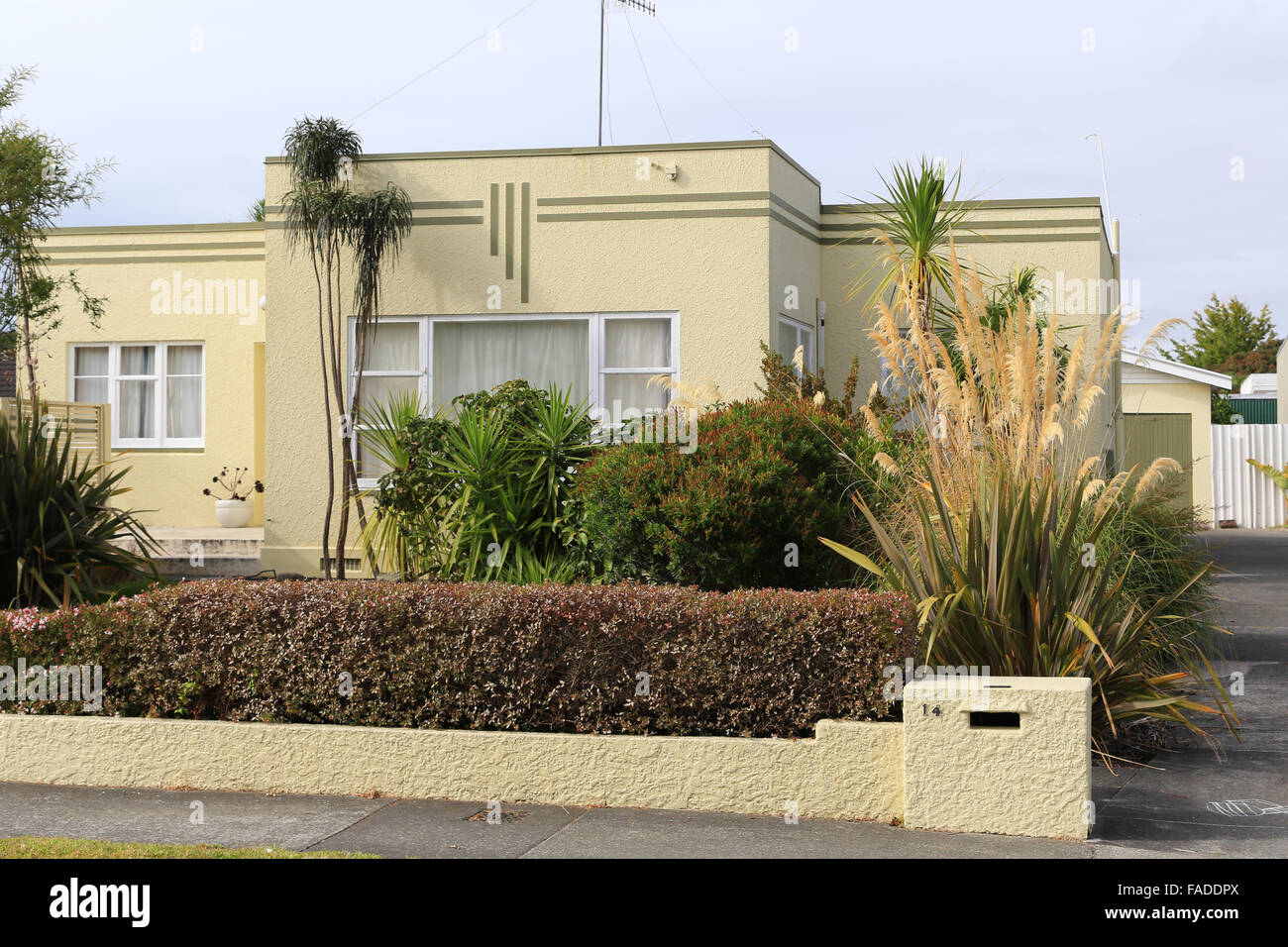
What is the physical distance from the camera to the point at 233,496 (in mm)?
16875

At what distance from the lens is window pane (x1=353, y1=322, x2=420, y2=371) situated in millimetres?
13203

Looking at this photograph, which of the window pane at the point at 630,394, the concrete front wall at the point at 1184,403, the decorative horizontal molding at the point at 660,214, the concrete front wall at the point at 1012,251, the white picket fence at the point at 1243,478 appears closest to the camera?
the decorative horizontal molding at the point at 660,214

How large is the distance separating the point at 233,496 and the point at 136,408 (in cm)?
203

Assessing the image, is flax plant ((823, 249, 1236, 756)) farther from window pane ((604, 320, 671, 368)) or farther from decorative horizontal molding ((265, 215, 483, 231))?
decorative horizontal molding ((265, 215, 483, 231))

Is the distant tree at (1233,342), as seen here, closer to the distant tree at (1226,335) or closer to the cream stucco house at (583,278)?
the distant tree at (1226,335)

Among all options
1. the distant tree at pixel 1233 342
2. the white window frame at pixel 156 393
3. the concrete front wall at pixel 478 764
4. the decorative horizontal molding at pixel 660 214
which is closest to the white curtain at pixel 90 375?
the white window frame at pixel 156 393

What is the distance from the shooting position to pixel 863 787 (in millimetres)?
6254

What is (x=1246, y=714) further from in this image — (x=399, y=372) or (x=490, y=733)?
(x=399, y=372)

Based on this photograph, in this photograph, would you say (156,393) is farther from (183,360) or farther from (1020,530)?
(1020,530)

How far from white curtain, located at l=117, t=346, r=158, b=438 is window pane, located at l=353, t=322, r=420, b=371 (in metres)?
5.73

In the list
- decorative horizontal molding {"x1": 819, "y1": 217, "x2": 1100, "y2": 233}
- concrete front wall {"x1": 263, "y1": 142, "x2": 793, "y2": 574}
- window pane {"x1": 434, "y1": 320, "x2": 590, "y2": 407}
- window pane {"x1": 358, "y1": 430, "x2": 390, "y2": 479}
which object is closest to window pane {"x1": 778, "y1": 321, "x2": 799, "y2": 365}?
concrete front wall {"x1": 263, "y1": 142, "x2": 793, "y2": 574}

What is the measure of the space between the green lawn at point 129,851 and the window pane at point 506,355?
763cm

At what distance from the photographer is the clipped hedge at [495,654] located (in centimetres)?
658

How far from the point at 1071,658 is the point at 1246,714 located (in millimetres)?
2223
